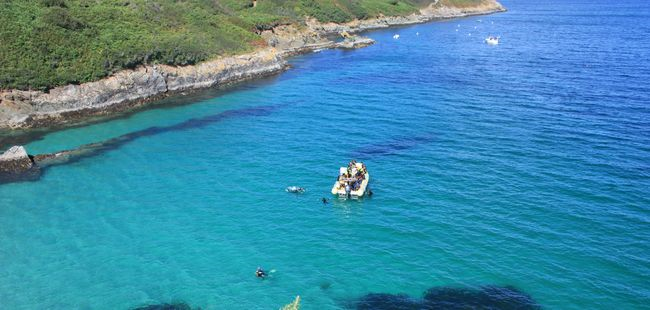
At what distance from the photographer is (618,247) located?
135 feet

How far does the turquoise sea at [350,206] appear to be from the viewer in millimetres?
37375

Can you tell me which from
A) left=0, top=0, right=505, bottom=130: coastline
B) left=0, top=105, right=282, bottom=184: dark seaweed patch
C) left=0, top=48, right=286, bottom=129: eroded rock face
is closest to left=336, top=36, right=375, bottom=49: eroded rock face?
left=0, top=0, right=505, bottom=130: coastline

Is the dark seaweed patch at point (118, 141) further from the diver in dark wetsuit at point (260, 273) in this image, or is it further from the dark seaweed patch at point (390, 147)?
the diver in dark wetsuit at point (260, 273)

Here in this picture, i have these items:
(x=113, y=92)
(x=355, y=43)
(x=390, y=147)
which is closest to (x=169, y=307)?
(x=390, y=147)

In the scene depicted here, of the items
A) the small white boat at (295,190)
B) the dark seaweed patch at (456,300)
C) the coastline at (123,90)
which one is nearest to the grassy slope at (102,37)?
the coastline at (123,90)

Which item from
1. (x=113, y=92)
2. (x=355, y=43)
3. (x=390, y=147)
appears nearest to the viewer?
(x=390, y=147)

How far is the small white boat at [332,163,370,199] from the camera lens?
50750mm

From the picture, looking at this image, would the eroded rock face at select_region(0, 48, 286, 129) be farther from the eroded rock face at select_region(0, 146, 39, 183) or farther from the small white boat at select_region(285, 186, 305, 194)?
the small white boat at select_region(285, 186, 305, 194)

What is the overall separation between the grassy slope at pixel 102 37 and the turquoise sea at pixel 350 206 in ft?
37.3

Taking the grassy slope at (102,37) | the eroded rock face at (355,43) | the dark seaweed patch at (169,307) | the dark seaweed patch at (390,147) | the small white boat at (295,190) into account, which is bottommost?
the dark seaweed patch at (169,307)

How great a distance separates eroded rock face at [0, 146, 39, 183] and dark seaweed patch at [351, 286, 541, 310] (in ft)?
144

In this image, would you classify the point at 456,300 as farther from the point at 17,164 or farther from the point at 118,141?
the point at 17,164

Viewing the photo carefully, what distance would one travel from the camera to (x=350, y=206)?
4997 centimetres

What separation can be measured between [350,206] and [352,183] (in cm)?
272
